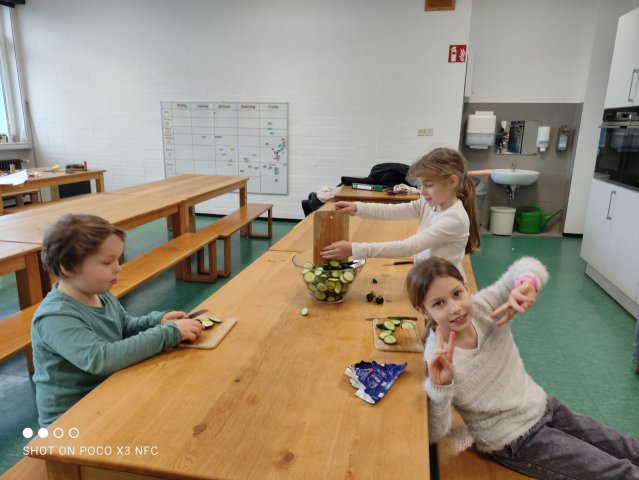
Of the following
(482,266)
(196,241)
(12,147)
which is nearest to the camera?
(196,241)

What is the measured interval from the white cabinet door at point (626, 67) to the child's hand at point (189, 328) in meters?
3.65

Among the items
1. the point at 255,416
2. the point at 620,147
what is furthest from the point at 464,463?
the point at 620,147

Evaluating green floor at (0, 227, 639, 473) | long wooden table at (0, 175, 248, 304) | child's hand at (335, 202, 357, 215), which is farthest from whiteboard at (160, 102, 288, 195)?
child's hand at (335, 202, 357, 215)

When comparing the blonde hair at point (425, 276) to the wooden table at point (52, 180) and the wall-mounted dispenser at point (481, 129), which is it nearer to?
the wooden table at point (52, 180)

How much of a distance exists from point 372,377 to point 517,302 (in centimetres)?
43

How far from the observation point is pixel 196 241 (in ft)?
12.1

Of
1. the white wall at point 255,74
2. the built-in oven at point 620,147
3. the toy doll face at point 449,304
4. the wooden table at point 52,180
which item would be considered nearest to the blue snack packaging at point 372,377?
the toy doll face at point 449,304

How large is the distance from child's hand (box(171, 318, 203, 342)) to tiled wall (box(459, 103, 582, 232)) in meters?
5.34

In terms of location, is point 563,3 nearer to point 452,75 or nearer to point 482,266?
point 452,75

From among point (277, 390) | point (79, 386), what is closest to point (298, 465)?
point (277, 390)

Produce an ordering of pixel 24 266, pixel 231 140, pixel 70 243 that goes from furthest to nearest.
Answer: pixel 231 140 < pixel 24 266 < pixel 70 243

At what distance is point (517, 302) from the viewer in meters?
1.17

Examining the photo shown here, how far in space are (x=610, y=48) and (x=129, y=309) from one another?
571cm

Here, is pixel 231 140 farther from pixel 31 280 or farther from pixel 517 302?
Result: pixel 517 302
